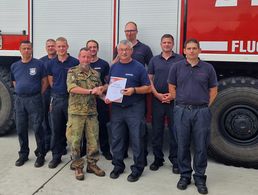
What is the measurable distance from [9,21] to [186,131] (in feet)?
11.1

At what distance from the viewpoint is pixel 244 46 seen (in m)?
4.46

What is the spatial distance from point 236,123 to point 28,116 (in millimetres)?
2707

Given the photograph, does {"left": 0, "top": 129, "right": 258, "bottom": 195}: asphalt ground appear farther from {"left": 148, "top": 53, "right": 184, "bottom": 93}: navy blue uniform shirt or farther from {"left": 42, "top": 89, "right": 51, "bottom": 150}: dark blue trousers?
{"left": 148, "top": 53, "right": 184, "bottom": 93}: navy blue uniform shirt

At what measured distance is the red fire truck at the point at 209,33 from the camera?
4.47 metres

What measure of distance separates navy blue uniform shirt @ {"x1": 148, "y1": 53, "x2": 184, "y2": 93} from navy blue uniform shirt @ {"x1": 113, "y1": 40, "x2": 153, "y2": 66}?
27 centimetres

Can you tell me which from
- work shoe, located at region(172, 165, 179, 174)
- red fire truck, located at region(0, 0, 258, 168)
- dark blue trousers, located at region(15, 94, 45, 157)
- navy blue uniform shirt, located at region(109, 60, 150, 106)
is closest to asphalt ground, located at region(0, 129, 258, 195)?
work shoe, located at region(172, 165, 179, 174)

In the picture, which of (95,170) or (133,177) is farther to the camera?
(95,170)

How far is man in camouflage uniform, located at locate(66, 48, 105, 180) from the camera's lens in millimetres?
4121

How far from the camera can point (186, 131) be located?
12.8 feet

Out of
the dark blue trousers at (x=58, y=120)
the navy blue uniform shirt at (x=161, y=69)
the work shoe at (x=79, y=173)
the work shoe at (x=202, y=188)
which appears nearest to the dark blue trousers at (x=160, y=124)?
the navy blue uniform shirt at (x=161, y=69)

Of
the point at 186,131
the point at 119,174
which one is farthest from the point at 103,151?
the point at 186,131

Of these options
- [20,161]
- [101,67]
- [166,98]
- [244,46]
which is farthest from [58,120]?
[244,46]

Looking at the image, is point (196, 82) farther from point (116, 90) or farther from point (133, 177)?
point (133, 177)

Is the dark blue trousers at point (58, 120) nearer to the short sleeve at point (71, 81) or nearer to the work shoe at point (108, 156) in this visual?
the short sleeve at point (71, 81)
